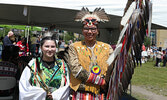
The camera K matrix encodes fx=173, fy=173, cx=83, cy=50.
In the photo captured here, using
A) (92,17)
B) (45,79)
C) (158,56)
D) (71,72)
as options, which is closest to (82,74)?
(71,72)

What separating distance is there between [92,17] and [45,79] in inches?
35.8

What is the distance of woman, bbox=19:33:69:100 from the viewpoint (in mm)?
1811

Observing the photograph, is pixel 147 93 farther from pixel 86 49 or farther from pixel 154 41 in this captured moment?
pixel 154 41

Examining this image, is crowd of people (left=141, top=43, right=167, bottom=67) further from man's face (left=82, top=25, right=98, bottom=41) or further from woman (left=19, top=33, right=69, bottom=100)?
woman (left=19, top=33, right=69, bottom=100)

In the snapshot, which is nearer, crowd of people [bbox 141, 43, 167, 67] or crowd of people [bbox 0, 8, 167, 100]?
crowd of people [bbox 0, 8, 167, 100]

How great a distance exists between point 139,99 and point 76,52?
3.20m

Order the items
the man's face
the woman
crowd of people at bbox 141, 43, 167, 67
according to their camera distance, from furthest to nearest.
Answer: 1. crowd of people at bbox 141, 43, 167, 67
2. the man's face
3. the woman

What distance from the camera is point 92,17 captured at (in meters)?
2.10

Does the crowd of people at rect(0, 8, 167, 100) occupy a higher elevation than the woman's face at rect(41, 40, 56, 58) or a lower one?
lower

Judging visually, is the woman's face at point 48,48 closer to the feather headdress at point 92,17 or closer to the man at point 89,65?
the man at point 89,65

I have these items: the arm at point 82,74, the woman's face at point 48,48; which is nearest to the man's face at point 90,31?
the arm at point 82,74

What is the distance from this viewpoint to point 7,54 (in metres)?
3.86

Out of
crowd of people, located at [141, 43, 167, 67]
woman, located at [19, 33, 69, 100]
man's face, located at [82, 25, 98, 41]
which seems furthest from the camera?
crowd of people, located at [141, 43, 167, 67]

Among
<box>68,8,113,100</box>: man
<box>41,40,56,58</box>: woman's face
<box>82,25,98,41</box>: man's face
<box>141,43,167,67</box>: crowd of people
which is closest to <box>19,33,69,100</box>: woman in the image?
<box>41,40,56,58</box>: woman's face
